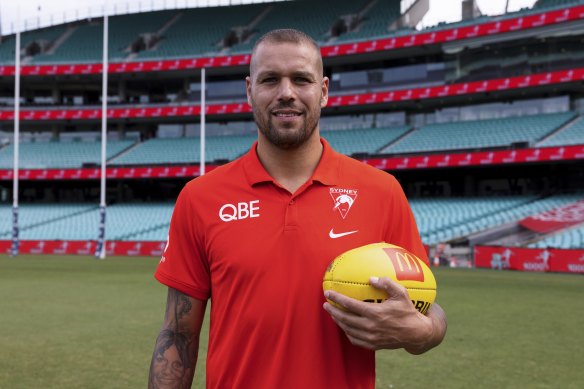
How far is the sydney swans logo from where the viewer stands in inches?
97.7

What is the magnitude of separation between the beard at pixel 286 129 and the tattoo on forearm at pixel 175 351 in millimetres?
790

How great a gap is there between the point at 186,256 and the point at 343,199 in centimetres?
70

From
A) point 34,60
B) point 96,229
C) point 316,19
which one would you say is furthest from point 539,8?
point 34,60

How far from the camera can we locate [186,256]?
8.47ft

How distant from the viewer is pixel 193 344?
2736 mm

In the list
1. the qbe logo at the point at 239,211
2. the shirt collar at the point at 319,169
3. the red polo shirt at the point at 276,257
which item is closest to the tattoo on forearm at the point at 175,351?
the red polo shirt at the point at 276,257

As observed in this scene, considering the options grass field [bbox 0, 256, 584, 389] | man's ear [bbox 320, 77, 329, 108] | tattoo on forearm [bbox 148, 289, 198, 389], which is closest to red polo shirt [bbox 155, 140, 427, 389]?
tattoo on forearm [bbox 148, 289, 198, 389]

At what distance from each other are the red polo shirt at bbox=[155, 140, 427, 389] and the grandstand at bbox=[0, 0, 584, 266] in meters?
25.6

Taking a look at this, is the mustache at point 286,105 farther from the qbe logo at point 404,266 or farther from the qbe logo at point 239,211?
the qbe logo at point 404,266

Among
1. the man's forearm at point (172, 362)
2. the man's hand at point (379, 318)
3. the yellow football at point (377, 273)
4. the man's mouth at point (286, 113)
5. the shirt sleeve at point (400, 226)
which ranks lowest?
the man's forearm at point (172, 362)

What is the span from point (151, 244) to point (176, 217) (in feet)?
101

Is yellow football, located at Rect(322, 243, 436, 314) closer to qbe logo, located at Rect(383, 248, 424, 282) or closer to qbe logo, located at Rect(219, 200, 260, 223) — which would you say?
qbe logo, located at Rect(383, 248, 424, 282)

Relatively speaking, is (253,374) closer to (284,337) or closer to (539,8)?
(284,337)

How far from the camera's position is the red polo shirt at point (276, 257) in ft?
7.65
